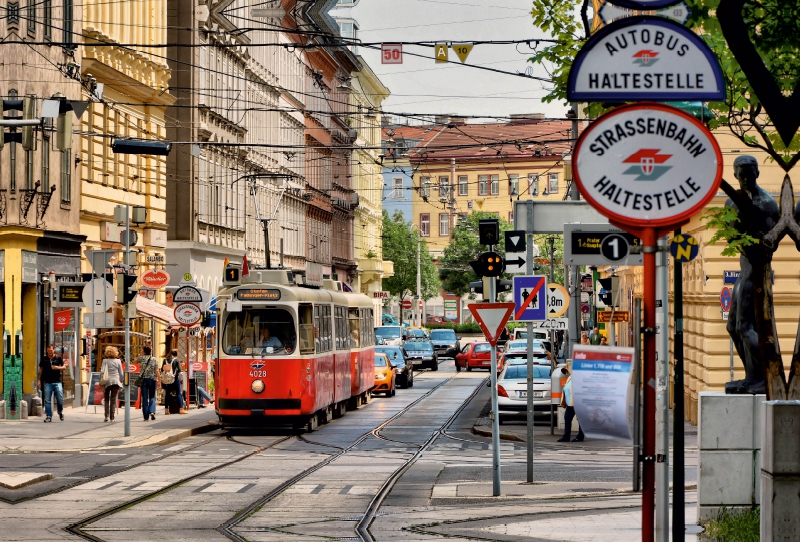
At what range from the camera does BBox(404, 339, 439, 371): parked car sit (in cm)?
7262

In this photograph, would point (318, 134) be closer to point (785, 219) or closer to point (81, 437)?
point (81, 437)

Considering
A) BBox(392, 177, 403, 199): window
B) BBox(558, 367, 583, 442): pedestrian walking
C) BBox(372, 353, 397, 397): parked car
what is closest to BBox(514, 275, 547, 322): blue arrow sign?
BBox(558, 367, 583, 442): pedestrian walking

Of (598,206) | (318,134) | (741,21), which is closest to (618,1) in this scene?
(598,206)

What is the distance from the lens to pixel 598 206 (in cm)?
664

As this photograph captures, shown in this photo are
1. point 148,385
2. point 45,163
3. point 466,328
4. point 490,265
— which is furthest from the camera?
point 466,328

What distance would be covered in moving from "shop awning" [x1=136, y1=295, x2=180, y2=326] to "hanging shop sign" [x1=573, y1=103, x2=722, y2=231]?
110ft

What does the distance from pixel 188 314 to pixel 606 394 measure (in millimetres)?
27962

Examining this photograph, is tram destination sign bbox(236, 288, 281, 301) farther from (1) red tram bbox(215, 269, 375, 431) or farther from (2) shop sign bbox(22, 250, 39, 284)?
(2) shop sign bbox(22, 250, 39, 284)

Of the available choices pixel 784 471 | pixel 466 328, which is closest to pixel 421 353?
pixel 466 328

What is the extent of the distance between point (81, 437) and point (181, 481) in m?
8.22

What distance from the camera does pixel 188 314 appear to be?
112ft

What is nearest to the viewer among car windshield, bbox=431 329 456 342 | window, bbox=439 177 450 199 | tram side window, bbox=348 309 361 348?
tram side window, bbox=348 309 361 348

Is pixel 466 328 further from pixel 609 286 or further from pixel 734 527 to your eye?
pixel 734 527

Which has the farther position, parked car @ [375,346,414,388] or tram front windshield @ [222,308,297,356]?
parked car @ [375,346,414,388]
